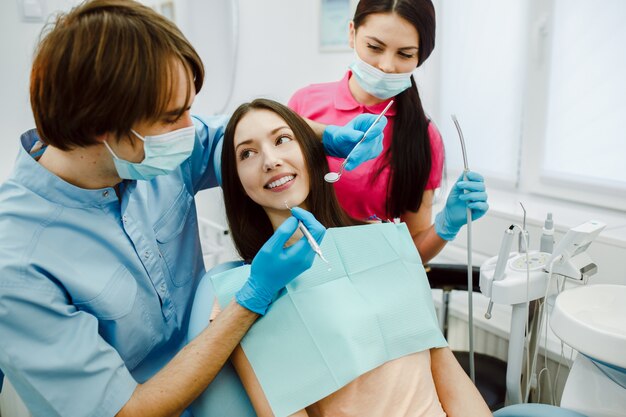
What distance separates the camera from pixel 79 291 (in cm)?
96

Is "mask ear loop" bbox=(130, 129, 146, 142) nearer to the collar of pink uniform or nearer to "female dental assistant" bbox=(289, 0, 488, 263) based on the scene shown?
"female dental assistant" bbox=(289, 0, 488, 263)

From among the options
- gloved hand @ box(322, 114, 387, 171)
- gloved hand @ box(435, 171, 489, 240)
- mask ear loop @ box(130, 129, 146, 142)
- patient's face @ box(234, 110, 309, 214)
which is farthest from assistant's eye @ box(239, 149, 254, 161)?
gloved hand @ box(435, 171, 489, 240)

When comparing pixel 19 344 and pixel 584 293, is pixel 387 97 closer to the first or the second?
pixel 584 293

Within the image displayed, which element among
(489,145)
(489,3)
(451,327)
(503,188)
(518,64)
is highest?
(489,3)

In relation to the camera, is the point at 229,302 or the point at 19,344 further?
the point at 229,302

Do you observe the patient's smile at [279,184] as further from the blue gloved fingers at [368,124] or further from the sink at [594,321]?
the sink at [594,321]

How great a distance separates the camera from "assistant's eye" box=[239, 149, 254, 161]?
50.0 inches


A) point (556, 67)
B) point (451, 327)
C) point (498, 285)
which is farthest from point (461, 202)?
point (556, 67)

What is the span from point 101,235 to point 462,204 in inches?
36.4

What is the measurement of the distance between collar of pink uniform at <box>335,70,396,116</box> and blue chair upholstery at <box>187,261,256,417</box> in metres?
0.76

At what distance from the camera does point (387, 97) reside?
1482 millimetres

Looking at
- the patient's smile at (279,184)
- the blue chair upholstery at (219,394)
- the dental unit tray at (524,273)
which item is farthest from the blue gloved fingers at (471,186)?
the blue chair upholstery at (219,394)

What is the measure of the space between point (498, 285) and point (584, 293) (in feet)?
0.61

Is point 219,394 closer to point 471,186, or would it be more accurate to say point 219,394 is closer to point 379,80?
point 471,186
